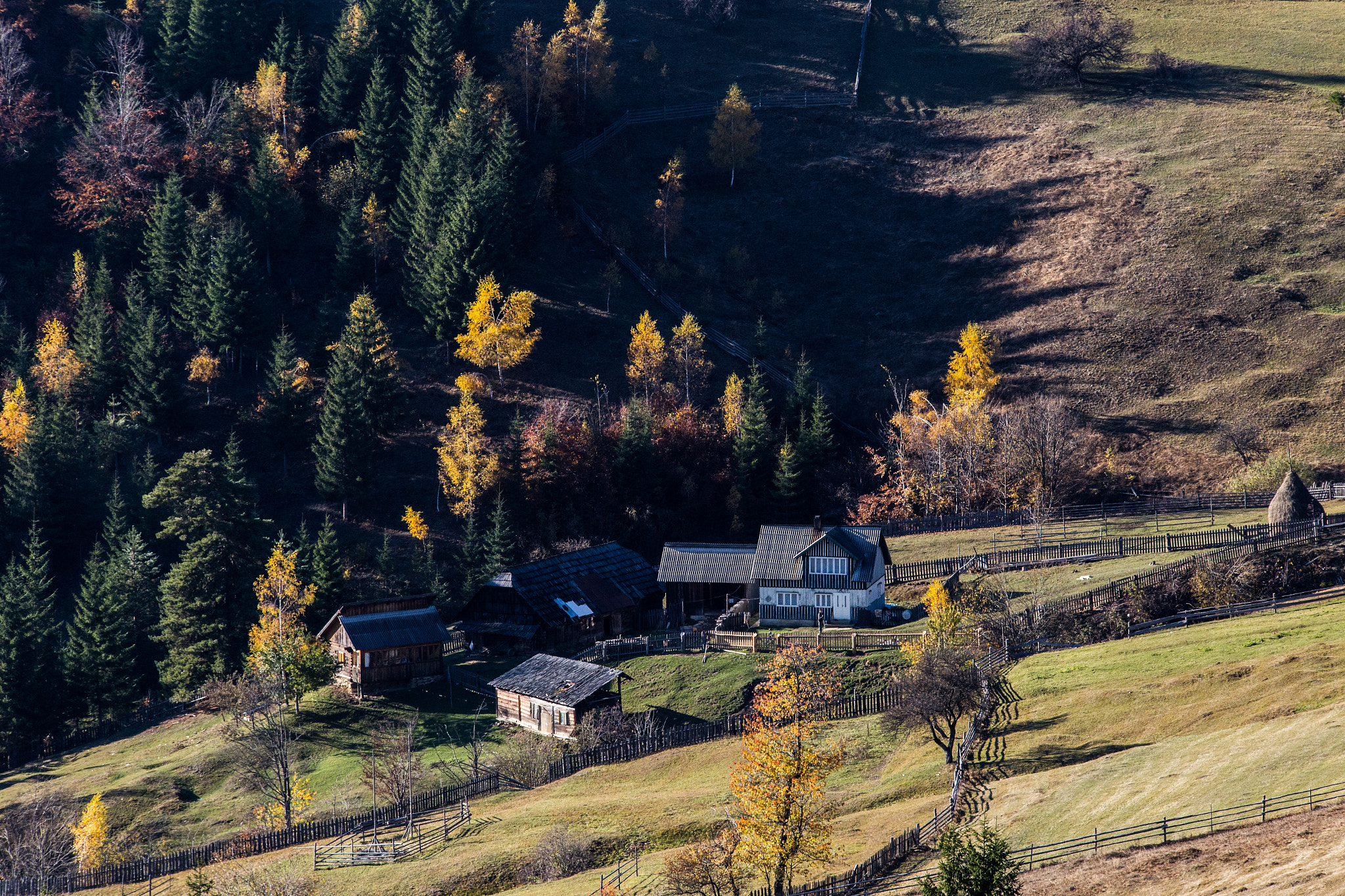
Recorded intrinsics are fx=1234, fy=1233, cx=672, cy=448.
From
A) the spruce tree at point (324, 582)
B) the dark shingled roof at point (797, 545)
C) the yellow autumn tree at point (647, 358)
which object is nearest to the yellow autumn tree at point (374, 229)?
the yellow autumn tree at point (647, 358)

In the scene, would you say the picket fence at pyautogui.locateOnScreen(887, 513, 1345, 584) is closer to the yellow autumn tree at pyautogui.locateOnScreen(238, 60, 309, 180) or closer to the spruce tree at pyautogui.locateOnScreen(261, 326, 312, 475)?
the spruce tree at pyautogui.locateOnScreen(261, 326, 312, 475)

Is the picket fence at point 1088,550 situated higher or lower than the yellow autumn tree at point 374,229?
lower

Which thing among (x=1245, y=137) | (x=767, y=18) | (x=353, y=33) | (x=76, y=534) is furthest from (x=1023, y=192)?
(x=76, y=534)

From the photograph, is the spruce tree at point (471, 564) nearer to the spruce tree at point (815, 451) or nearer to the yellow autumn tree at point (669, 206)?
the spruce tree at point (815, 451)

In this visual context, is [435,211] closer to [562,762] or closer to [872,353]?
[872,353]

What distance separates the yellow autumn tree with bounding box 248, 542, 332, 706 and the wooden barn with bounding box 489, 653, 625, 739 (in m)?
10.1

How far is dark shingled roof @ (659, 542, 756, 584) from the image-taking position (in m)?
76.1

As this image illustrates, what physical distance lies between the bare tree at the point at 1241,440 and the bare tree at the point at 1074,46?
56098 millimetres

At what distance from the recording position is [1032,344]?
102625 millimetres

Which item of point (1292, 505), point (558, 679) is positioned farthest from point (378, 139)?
point (1292, 505)

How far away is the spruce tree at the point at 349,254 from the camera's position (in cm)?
10106

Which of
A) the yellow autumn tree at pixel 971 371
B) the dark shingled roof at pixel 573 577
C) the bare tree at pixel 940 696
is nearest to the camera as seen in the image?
the bare tree at pixel 940 696

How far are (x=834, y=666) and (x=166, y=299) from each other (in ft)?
213

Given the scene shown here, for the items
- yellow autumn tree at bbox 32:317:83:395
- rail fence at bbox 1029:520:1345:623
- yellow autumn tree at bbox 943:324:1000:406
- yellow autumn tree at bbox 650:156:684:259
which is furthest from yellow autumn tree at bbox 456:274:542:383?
rail fence at bbox 1029:520:1345:623
